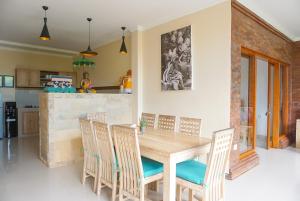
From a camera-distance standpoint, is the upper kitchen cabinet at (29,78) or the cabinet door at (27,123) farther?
the upper kitchen cabinet at (29,78)

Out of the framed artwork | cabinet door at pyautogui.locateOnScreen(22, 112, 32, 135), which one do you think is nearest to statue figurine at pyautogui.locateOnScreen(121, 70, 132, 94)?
cabinet door at pyautogui.locateOnScreen(22, 112, 32, 135)

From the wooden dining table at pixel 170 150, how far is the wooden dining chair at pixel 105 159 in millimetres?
402

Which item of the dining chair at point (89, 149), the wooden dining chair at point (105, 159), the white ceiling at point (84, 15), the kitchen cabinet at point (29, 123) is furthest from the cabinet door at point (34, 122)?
the wooden dining chair at point (105, 159)

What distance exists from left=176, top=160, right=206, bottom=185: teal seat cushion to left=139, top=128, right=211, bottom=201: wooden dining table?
16 centimetres

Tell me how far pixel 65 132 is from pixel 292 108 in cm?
593

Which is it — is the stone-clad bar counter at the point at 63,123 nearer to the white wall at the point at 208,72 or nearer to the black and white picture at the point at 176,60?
the black and white picture at the point at 176,60

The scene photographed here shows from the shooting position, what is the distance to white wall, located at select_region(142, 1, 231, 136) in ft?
10.9

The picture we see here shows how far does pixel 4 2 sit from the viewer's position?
3439 millimetres

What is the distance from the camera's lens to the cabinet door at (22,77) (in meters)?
6.45

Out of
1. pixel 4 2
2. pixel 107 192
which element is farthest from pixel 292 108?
pixel 4 2

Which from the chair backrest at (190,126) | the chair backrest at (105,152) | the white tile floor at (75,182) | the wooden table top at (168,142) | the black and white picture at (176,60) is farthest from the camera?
the black and white picture at (176,60)

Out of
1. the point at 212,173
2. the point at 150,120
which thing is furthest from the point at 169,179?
the point at 150,120

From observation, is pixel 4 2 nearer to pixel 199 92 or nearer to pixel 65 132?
pixel 65 132

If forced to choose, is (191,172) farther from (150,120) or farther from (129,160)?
(150,120)
